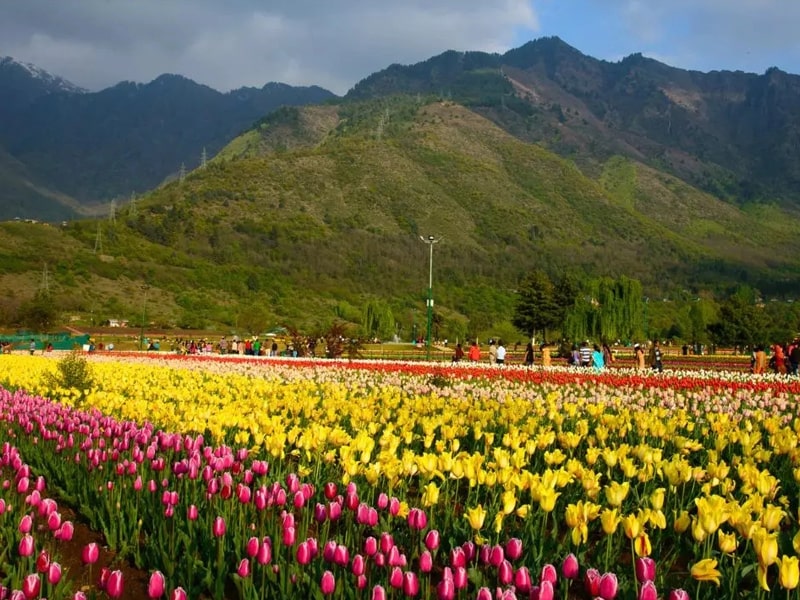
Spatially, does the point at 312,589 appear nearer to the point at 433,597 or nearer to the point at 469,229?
the point at 433,597

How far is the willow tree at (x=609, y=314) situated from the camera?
68.1m

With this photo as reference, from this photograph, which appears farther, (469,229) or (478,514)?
(469,229)

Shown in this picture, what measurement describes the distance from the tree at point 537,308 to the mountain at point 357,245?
26.3 meters

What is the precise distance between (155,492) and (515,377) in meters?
12.3

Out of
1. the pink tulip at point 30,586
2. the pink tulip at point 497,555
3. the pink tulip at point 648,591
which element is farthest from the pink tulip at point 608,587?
the pink tulip at point 30,586

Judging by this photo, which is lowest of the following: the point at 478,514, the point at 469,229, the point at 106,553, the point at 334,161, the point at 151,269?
the point at 106,553

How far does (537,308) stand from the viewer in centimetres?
6694

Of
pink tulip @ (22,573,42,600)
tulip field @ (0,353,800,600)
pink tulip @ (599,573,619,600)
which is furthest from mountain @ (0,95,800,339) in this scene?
pink tulip @ (599,573,619,600)

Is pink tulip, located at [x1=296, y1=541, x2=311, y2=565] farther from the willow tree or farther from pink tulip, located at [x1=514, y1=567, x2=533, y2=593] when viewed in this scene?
the willow tree

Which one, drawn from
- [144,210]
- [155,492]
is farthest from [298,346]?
[144,210]

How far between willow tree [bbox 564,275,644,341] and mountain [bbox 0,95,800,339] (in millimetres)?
27719

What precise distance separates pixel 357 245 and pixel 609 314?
280 feet

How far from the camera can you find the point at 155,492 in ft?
16.7

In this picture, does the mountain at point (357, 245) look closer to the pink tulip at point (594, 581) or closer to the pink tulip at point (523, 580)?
the pink tulip at point (523, 580)
